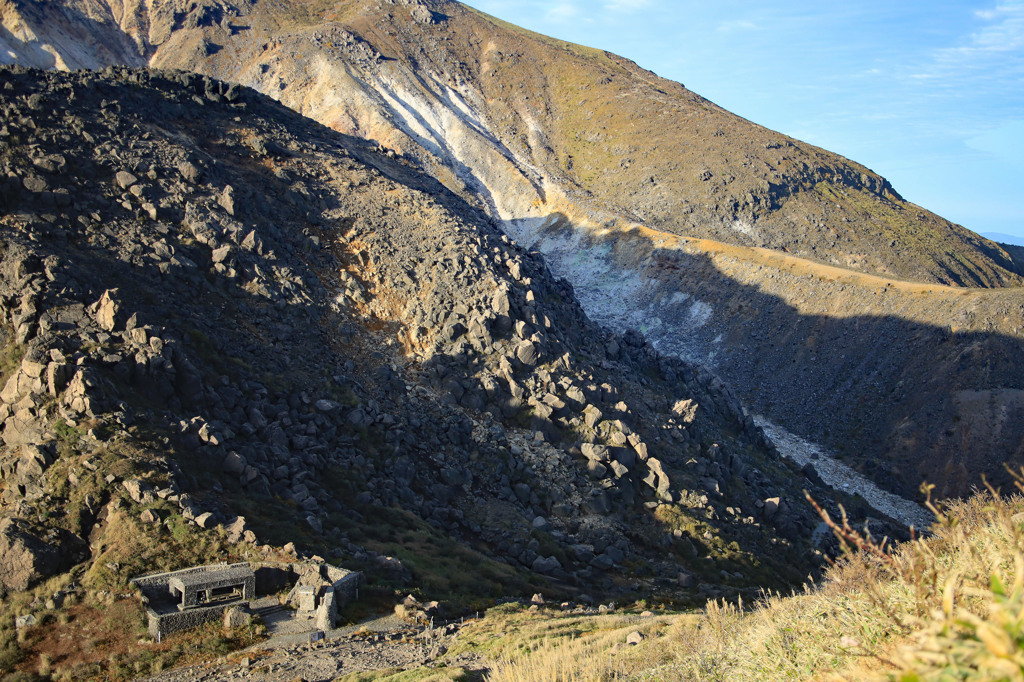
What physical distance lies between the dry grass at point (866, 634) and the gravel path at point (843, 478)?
25428mm

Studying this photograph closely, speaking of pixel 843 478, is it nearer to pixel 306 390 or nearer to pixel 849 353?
pixel 849 353

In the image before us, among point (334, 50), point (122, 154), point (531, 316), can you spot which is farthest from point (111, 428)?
point (334, 50)

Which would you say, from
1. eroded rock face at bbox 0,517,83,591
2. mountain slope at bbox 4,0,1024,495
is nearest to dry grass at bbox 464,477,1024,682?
eroded rock face at bbox 0,517,83,591

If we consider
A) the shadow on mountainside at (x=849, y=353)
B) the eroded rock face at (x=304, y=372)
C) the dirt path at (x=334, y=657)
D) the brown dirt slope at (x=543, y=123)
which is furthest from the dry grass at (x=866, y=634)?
the brown dirt slope at (x=543, y=123)

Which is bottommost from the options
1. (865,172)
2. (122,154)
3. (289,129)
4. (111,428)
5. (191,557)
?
(191,557)

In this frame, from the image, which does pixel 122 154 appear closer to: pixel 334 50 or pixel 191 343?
pixel 191 343

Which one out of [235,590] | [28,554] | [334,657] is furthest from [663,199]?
[28,554]

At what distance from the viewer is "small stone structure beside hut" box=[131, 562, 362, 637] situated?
1215 centimetres

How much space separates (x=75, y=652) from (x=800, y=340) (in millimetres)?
43552

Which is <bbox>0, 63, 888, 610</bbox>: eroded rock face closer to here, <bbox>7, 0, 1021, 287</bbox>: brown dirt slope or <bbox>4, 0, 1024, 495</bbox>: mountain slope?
<bbox>4, 0, 1024, 495</bbox>: mountain slope

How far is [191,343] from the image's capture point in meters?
19.0

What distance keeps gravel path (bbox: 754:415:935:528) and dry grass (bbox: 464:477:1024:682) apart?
25428 mm

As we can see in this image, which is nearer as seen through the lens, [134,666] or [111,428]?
[134,666]

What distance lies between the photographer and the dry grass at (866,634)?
10.0 feet
